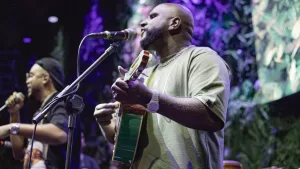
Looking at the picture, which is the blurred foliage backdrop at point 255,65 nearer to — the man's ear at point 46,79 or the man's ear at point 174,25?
the man's ear at point 46,79

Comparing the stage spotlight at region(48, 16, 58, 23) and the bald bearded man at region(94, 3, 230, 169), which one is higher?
the stage spotlight at region(48, 16, 58, 23)

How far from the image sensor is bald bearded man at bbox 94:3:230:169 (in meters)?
2.02

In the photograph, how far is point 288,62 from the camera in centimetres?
403

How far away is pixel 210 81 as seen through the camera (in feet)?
7.00

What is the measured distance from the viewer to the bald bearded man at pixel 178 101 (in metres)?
2.02

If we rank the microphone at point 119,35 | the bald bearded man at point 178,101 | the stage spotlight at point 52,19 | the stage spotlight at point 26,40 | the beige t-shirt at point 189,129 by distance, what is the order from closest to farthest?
the bald bearded man at point 178,101 < the beige t-shirt at point 189,129 < the microphone at point 119,35 < the stage spotlight at point 26,40 < the stage spotlight at point 52,19

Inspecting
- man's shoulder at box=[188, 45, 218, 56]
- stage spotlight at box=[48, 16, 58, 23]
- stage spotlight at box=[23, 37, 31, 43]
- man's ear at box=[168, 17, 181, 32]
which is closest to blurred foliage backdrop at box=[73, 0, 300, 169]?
stage spotlight at box=[48, 16, 58, 23]

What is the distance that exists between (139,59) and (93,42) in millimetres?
3981

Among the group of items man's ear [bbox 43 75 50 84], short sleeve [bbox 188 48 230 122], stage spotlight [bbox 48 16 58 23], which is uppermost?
stage spotlight [bbox 48 16 58 23]

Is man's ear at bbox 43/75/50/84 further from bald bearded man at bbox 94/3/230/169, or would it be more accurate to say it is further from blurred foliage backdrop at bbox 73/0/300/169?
bald bearded man at bbox 94/3/230/169

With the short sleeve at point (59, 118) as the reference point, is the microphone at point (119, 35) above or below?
above

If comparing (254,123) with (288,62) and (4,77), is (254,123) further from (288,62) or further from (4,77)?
(4,77)

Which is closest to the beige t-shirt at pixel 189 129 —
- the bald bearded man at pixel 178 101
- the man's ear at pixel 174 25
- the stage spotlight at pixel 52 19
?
the bald bearded man at pixel 178 101

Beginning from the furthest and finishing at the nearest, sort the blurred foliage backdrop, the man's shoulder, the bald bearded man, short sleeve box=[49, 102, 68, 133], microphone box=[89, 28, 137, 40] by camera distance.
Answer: the blurred foliage backdrop, short sleeve box=[49, 102, 68, 133], microphone box=[89, 28, 137, 40], the man's shoulder, the bald bearded man
